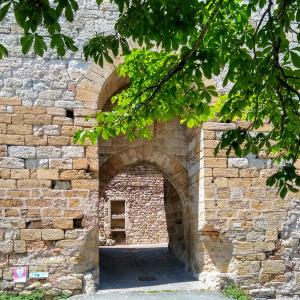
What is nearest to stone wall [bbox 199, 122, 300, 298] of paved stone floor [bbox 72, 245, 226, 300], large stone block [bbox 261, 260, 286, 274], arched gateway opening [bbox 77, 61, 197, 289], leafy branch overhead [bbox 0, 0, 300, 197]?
large stone block [bbox 261, 260, 286, 274]

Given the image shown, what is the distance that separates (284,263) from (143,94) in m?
4.10

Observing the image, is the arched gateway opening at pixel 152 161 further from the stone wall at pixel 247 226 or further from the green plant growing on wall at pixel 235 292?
→ the green plant growing on wall at pixel 235 292

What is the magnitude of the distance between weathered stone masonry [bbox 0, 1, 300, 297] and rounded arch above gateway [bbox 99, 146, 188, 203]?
0.58 m

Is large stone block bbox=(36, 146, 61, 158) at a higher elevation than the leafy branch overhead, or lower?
lower

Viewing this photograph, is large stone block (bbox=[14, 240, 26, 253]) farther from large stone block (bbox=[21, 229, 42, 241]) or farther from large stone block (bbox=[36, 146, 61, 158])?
large stone block (bbox=[36, 146, 61, 158])

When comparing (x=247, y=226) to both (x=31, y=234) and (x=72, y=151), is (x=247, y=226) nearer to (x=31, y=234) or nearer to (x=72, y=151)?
(x=72, y=151)

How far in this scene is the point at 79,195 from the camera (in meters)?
6.21

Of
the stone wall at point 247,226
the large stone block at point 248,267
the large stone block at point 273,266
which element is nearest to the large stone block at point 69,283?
the stone wall at point 247,226

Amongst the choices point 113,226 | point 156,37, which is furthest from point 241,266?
point 113,226

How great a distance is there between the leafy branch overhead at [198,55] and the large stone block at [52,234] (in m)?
2.84

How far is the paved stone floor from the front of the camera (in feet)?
20.0

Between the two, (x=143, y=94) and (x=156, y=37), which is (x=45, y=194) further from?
(x=156, y=37)

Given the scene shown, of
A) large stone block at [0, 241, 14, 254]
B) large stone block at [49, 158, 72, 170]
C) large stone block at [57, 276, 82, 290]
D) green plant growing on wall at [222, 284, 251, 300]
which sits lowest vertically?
green plant growing on wall at [222, 284, 251, 300]

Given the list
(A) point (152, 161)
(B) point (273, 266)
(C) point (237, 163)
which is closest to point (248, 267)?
(B) point (273, 266)
